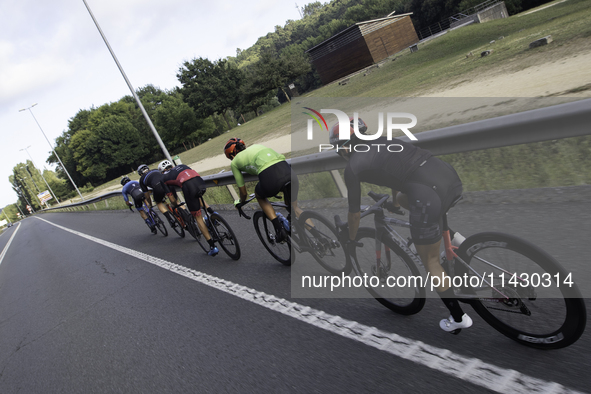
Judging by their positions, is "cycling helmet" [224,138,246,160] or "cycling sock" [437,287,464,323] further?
"cycling helmet" [224,138,246,160]

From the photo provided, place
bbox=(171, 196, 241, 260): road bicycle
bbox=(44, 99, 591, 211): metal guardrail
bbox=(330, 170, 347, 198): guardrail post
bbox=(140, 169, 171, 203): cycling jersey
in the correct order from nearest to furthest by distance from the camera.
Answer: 1. bbox=(44, 99, 591, 211): metal guardrail
2. bbox=(171, 196, 241, 260): road bicycle
3. bbox=(330, 170, 347, 198): guardrail post
4. bbox=(140, 169, 171, 203): cycling jersey

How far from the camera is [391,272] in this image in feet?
11.2

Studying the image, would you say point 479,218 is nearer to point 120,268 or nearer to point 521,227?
point 521,227

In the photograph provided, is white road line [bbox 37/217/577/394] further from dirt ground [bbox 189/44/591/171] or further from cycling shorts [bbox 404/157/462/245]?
dirt ground [bbox 189/44/591/171]

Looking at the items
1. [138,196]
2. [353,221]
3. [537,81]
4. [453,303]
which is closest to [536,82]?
[537,81]

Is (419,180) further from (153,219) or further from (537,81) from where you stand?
(537,81)

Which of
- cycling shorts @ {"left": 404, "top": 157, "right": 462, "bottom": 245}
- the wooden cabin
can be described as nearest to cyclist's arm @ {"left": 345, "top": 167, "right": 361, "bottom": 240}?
cycling shorts @ {"left": 404, "top": 157, "right": 462, "bottom": 245}

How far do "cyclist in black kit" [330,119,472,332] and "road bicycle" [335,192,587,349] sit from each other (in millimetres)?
150

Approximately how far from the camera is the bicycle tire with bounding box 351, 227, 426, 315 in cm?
321

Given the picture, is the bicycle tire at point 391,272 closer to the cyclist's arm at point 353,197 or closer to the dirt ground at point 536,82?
the cyclist's arm at point 353,197

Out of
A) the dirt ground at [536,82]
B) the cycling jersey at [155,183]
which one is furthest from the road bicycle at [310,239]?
Result: the dirt ground at [536,82]

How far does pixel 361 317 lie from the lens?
143 inches

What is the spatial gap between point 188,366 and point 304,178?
16.6ft

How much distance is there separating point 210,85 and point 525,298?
71827 mm
